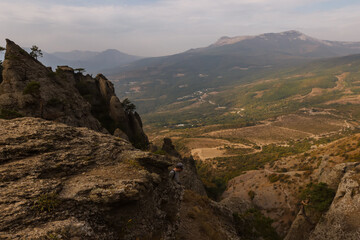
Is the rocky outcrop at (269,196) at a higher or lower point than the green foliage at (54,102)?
lower

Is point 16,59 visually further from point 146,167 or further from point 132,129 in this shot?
point 146,167

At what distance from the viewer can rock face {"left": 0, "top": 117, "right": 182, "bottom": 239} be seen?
25.4 ft

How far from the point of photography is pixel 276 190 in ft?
140

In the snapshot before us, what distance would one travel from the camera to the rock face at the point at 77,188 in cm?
775

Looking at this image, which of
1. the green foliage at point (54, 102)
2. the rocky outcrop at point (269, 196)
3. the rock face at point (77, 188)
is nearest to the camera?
the rock face at point (77, 188)

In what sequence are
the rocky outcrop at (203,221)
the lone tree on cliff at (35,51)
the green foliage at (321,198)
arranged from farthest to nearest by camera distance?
1. the lone tree on cliff at (35,51)
2. the green foliage at (321,198)
3. the rocky outcrop at (203,221)

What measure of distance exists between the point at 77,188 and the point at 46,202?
132cm

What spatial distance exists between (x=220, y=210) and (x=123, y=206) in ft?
46.1

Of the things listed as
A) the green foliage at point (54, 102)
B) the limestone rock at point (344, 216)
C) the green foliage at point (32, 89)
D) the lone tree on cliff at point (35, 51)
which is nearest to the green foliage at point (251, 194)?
the limestone rock at point (344, 216)

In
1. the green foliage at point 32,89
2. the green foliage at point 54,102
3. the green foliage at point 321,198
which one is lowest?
the green foliage at point 321,198

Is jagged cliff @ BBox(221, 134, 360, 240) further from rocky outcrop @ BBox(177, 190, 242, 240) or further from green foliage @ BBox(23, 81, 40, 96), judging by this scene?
green foliage @ BBox(23, 81, 40, 96)

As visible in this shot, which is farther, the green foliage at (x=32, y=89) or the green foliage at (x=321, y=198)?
the green foliage at (x=321, y=198)

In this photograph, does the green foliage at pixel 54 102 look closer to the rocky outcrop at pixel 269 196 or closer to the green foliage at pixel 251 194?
the rocky outcrop at pixel 269 196

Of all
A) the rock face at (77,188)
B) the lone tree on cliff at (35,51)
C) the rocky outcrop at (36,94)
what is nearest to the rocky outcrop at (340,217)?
the rock face at (77,188)
